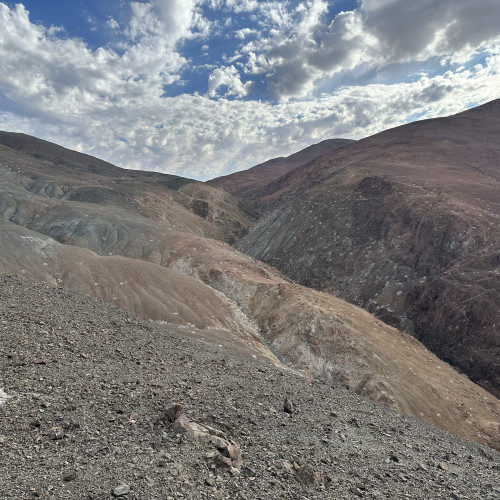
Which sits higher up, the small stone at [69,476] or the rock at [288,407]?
the small stone at [69,476]

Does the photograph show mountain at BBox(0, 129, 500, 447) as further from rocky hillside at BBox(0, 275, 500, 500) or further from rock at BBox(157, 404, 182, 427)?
rock at BBox(157, 404, 182, 427)

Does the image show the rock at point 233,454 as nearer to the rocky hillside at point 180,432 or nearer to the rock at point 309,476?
the rocky hillside at point 180,432

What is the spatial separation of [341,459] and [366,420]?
4.04 m

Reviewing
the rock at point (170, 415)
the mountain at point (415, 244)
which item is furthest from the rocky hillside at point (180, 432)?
the mountain at point (415, 244)

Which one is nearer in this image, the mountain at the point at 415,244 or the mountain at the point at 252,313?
the mountain at the point at 252,313

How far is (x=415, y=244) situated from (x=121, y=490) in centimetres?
4819

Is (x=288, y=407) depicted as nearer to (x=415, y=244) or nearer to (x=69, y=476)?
(x=69, y=476)

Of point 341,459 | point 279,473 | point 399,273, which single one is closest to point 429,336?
point 399,273

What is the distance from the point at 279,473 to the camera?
7.76m

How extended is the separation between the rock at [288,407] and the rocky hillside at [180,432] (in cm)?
5

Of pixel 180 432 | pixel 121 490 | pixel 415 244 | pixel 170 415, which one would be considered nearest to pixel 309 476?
pixel 180 432

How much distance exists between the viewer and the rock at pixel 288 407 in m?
11.4

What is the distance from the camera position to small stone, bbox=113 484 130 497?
237 inches

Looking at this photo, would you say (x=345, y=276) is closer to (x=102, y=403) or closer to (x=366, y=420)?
(x=366, y=420)
